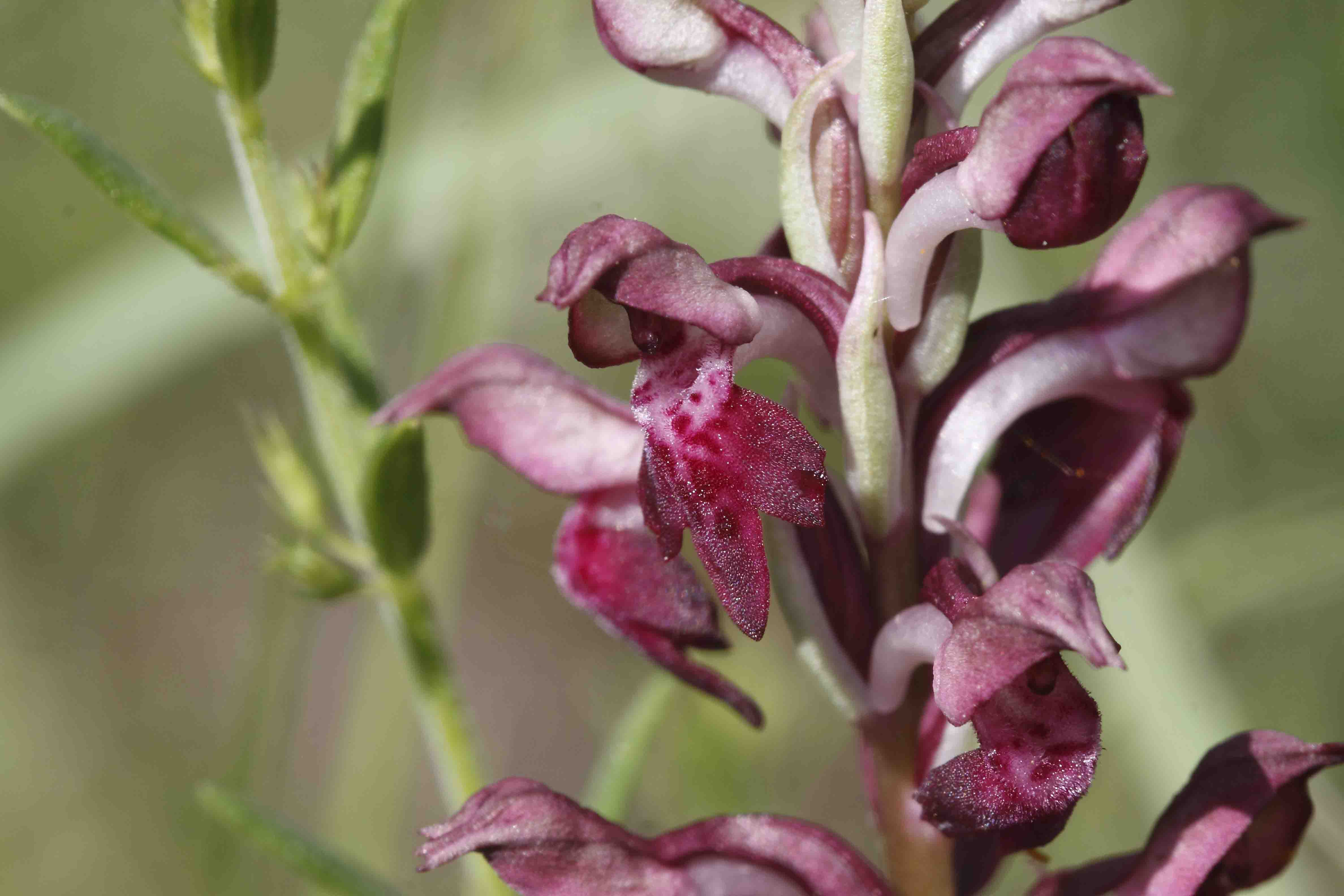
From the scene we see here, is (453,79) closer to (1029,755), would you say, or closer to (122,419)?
(122,419)

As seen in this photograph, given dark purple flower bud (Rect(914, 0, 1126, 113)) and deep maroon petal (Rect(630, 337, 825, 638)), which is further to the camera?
dark purple flower bud (Rect(914, 0, 1126, 113))

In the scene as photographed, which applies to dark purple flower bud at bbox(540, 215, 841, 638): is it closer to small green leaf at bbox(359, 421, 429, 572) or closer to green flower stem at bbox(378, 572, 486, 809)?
small green leaf at bbox(359, 421, 429, 572)

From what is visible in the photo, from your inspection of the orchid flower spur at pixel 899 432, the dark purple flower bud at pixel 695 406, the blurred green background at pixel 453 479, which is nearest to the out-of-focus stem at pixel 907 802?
the orchid flower spur at pixel 899 432

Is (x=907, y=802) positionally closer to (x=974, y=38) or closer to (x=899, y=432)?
(x=899, y=432)

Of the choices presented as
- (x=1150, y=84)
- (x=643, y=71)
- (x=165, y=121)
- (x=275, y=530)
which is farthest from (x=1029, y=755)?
(x=165, y=121)

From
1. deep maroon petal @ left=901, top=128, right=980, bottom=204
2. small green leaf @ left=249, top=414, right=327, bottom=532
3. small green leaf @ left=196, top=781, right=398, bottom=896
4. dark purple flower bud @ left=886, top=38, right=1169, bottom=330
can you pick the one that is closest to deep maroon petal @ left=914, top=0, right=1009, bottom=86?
deep maroon petal @ left=901, top=128, right=980, bottom=204

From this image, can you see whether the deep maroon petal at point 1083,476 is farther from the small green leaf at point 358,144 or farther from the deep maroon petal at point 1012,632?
the small green leaf at point 358,144

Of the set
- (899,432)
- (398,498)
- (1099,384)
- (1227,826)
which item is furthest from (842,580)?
(398,498)
